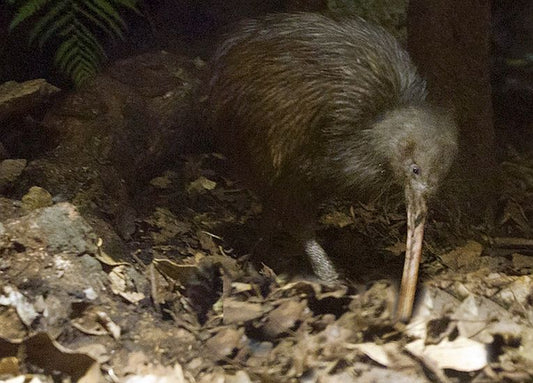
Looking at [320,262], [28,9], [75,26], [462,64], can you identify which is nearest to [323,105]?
[320,262]

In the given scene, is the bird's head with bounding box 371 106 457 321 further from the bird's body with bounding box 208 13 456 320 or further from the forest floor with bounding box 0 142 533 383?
the forest floor with bounding box 0 142 533 383

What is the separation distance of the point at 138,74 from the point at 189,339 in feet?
5.43

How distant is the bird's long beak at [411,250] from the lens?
2281 millimetres

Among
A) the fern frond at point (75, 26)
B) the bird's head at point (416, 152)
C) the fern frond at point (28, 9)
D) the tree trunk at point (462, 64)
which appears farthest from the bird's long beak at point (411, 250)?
the fern frond at point (28, 9)

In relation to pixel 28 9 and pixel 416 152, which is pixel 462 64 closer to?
pixel 416 152

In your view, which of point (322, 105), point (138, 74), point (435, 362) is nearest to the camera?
point (435, 362)

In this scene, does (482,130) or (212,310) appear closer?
(212,310)

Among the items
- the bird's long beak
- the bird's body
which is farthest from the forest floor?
the bird's body

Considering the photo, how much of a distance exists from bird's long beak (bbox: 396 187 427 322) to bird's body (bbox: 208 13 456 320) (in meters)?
0.04

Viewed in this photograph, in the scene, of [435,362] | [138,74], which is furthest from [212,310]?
[138,74]

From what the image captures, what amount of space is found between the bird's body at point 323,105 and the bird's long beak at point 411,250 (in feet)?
0.12

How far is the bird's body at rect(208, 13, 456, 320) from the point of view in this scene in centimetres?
267

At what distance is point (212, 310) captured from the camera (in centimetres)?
236

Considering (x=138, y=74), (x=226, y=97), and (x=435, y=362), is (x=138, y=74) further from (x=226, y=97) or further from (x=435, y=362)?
(x=435, y=362)
